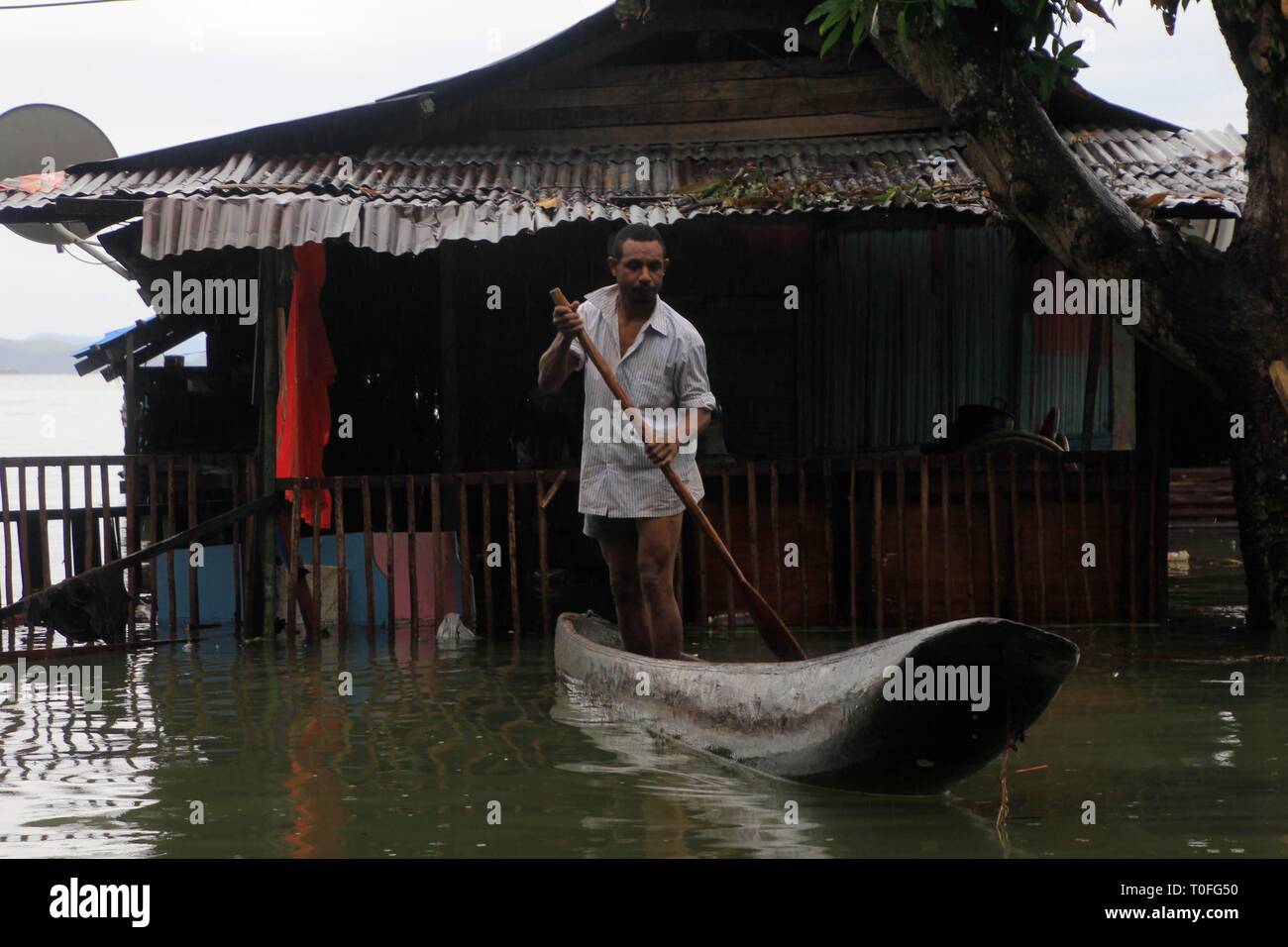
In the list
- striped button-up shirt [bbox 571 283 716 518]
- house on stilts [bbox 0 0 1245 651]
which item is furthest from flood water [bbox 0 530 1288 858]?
house on stilts [bbox 0 0 1245 651]

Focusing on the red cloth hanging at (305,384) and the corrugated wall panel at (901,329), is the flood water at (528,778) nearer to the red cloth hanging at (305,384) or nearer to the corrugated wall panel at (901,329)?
the red cloth hanging at (305,384)

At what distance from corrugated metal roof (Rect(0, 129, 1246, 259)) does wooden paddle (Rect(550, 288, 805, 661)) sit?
2358 mm

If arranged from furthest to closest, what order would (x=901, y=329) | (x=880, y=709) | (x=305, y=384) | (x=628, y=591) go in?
(x=901, y=329) → (x=305, y=384) → (x=628, y=591) → (x=880, y=709)

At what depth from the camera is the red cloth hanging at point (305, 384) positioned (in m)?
9.70

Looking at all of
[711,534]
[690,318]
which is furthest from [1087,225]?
[690,318]

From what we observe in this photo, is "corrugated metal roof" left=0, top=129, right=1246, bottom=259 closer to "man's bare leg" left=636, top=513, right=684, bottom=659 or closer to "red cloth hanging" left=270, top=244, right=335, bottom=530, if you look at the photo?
"red cloth hanging" left=270, top=244, right=335, bottom=530

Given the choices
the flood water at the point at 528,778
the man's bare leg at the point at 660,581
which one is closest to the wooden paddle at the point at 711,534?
the man's bare leg at the point at 660,581

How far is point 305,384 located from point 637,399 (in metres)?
3.84

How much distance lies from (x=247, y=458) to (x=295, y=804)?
506 cm

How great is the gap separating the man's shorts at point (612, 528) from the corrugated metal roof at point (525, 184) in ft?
8.33

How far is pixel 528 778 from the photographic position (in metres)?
5.74

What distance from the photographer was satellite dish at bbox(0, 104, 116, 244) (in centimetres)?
1190

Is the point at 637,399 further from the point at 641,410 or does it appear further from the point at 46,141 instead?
the point at 46,141

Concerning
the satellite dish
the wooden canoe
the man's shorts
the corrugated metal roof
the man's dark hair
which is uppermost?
the satellite dish
